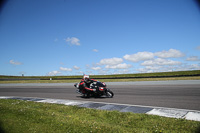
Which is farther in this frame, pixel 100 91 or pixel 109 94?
pixel 109 94

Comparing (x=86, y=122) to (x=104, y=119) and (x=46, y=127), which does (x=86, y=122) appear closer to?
(x=104, y=119)

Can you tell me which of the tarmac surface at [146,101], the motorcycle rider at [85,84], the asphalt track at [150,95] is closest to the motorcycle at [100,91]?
the motorcycle rider at [85,84]

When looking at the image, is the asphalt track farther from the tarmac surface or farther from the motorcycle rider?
the motorcycle rider

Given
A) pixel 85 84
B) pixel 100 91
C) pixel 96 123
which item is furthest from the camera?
pixel 85 84

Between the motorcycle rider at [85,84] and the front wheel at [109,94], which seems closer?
the front wheel at [109,94]

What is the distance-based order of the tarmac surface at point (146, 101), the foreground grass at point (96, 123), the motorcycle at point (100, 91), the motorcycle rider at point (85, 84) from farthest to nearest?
1. the motorcycle rider at point (85, 84)
2. the motorcycle at point (100, 91)
3. the tarmac surface at point (146, 101)
4. the foreground grass at point (96, 123)

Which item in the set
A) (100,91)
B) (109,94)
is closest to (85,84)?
(100,91)

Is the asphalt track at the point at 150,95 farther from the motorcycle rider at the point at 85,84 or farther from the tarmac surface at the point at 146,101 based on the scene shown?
the motorcycle rider at the point at 85,84

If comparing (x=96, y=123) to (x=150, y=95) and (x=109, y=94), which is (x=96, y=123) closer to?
(x=109, y=94)

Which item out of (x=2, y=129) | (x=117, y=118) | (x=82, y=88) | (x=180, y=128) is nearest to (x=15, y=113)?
(x=2, y=129)

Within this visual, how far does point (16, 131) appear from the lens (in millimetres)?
4930

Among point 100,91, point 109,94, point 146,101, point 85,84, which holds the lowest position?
point 146,101

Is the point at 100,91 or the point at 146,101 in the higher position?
the point at 100,91

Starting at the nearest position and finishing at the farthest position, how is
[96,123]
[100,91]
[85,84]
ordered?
[96,123], [100,91], [85,84]
